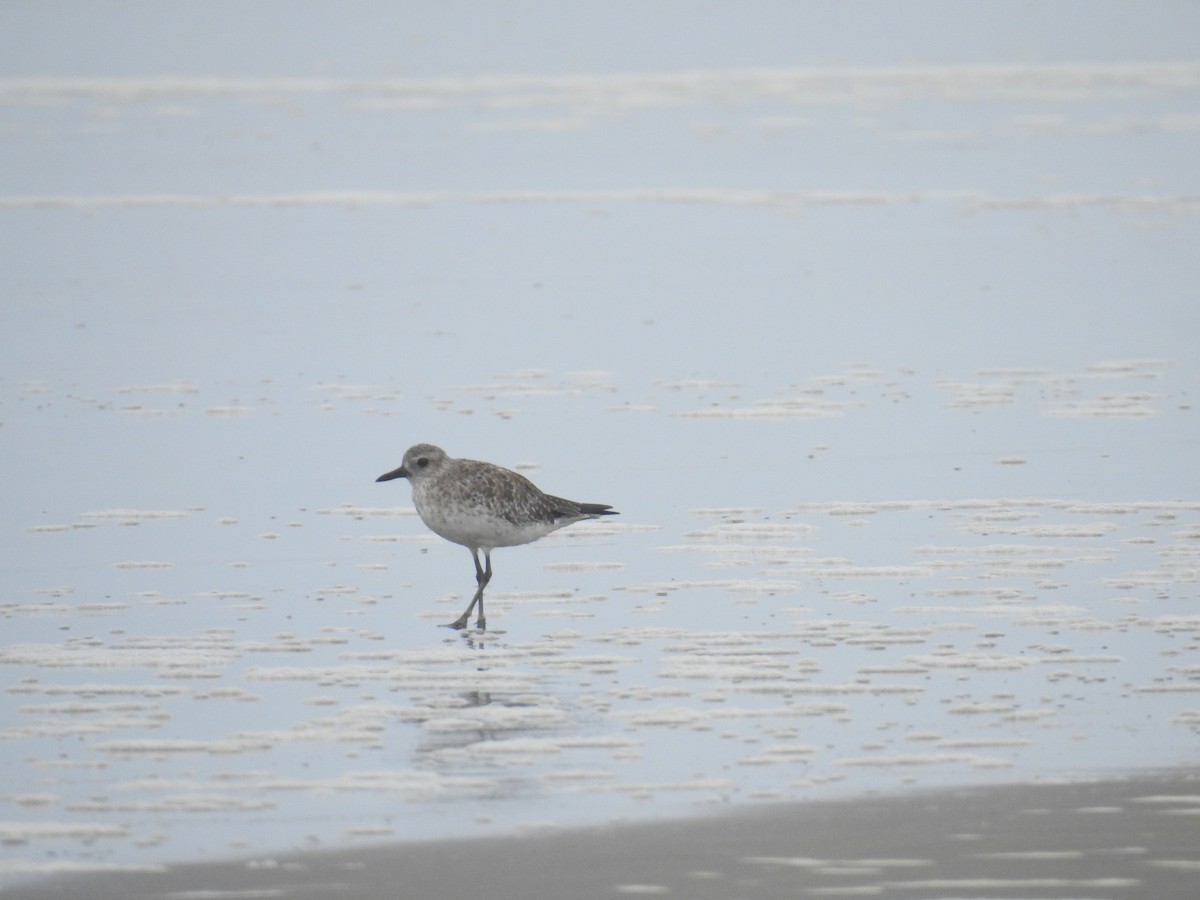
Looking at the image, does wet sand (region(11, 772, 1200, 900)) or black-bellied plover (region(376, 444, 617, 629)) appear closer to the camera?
wet sand (region(11, 772, 1200, 900))

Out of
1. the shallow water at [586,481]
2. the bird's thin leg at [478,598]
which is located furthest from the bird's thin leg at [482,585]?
the shallow water at [586,481]

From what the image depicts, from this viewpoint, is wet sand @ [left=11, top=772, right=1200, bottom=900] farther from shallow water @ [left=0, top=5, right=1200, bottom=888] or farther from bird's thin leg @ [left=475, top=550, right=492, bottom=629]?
bird's thin leg @ [left=475, top=550, right=492, bottom=629]

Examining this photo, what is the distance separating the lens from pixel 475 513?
11336mm

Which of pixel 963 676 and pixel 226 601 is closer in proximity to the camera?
pixel 963 676

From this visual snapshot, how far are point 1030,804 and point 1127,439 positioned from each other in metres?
7.92

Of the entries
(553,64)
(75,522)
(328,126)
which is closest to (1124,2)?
(553,64)

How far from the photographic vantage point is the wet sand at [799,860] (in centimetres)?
699

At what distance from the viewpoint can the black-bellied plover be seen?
1136cm

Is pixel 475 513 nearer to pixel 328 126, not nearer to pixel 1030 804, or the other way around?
pixel 1030 804

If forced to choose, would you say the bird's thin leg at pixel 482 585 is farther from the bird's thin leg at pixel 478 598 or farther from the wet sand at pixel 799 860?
the wet sand at pixel 799 860

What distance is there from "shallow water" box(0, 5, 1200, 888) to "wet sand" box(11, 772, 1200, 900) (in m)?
0.25

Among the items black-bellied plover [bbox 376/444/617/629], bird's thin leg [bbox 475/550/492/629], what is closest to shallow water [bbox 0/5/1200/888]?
bird's thin leg [bbox 475/550/492/629]

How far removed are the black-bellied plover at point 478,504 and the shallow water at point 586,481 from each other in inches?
14.8

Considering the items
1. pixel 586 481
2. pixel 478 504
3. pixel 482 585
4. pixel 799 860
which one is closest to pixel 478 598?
pixel 482 585
